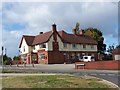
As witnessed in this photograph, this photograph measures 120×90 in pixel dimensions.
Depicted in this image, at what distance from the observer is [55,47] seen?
268 ft

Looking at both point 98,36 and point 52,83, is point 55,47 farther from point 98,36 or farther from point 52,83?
point 52,83

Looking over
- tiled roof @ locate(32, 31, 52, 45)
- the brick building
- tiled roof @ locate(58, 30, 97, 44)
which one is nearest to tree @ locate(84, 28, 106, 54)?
tiled roof @ locate(58, 30, 97, 44)

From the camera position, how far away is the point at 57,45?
269 ft

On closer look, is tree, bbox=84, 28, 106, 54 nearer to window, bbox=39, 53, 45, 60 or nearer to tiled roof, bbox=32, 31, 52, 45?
tiled roof, bbox=32, 31, 52, 45

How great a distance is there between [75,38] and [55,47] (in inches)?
369

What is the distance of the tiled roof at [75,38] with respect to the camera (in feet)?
282

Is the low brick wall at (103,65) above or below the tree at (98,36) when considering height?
below

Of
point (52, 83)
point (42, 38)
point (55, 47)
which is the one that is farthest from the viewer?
point (42, 38)

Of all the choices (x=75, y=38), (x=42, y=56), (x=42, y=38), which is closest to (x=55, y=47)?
(x=42, y=56)

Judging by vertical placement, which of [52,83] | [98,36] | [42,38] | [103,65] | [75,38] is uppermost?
[98,36]

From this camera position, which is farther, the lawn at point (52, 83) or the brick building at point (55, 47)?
the brick building at point (55, 47)

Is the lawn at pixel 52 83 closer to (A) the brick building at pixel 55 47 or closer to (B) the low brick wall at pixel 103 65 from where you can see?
(B) the low brick wall at pixel 103 65

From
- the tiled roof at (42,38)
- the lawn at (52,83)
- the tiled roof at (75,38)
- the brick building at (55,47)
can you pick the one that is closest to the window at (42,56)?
the brick building at (55,47)

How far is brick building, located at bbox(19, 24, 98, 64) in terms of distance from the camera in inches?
3184
